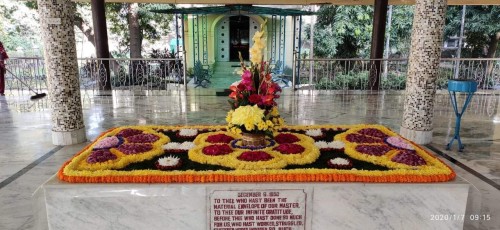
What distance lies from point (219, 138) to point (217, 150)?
37cm

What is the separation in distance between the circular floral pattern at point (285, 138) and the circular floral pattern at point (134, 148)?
43.6 inches

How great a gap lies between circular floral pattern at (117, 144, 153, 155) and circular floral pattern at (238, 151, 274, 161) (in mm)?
814

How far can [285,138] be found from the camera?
3387 mm

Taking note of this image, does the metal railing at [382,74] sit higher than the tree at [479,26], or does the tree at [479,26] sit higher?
the tree at [479,26]

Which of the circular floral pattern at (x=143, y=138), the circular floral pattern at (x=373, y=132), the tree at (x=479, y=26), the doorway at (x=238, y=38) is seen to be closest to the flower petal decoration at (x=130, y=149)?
the circular floral pattern at (x=143, y=138)

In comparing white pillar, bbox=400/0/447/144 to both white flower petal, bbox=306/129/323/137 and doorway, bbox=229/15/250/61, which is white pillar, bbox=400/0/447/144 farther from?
doorway, bbox=229/15/250/61

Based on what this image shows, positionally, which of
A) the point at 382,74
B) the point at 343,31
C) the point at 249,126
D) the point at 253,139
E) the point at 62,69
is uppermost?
the point at 343,31

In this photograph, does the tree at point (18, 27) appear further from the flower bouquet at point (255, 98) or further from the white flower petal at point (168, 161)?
the flower bouquet at point (255, 98)

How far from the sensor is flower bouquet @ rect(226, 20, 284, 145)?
2805 mm

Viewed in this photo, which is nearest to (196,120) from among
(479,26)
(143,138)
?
(143,138)

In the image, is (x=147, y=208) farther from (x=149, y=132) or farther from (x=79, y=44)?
(x=79, y=44)

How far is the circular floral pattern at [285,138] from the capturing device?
131 inches

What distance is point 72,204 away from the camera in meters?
2.52

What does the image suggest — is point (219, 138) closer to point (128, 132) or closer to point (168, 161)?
point (168, 161)
